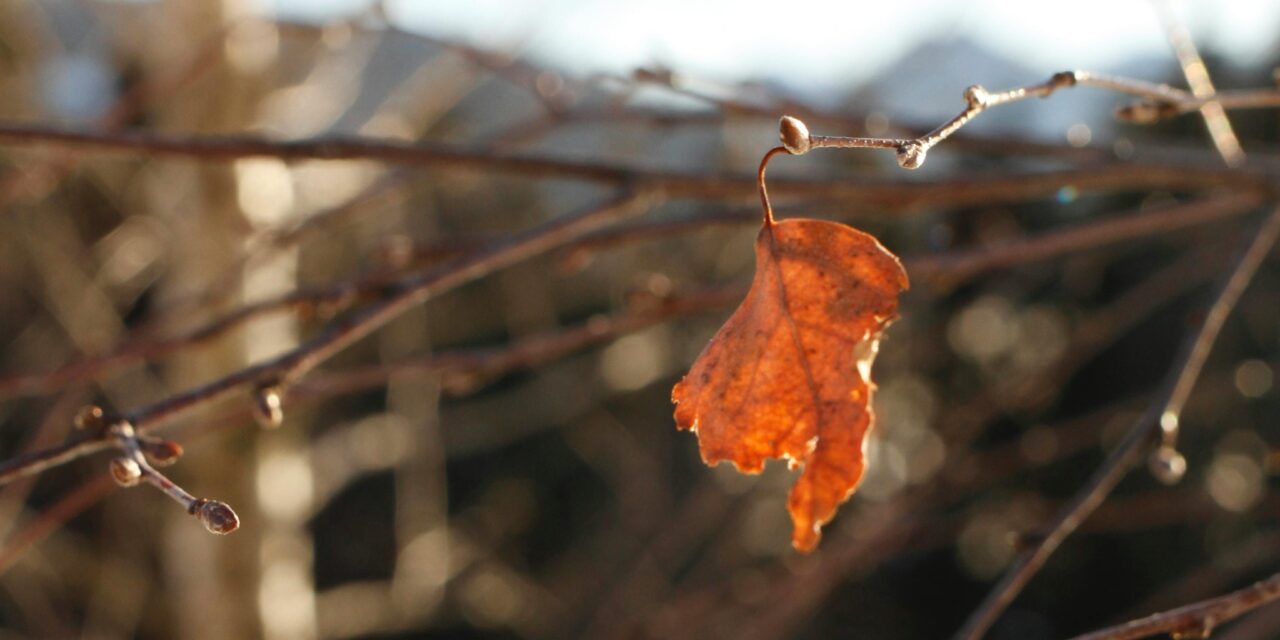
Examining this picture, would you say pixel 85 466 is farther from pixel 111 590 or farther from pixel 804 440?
pixel 804 440

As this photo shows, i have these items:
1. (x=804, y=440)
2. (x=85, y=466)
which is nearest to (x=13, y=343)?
(x=85, y=466)

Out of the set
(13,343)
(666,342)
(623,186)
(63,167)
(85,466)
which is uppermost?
(13,343)

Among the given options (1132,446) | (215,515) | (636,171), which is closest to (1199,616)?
(1132,446)

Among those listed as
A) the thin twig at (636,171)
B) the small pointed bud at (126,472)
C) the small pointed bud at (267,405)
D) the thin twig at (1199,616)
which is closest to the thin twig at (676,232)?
the thin twig at (636,171)

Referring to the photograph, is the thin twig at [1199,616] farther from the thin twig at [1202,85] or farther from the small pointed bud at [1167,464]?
the thin twig at [1202,85]

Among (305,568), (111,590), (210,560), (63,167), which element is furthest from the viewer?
(111,590)

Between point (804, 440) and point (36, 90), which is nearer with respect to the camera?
point (804, 440)

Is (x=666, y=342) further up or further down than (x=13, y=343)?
further down
